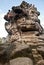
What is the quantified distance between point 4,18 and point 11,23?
236cm

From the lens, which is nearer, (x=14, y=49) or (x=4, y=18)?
(x=14, y=49)

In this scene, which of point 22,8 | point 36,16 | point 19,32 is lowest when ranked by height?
point 19,32

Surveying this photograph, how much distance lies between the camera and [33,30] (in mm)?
35094

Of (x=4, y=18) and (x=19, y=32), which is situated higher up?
(x=4, y=18)

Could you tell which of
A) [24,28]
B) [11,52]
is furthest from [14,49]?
[24,28]

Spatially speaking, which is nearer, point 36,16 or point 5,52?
point 5,52

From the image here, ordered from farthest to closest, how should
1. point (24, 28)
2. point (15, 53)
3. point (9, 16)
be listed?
point (9, 16) → point (24, 28) → point (15, 53)

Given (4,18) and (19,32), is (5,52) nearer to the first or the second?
(19,32)

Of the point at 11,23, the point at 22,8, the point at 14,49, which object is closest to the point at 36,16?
the point at 22,8

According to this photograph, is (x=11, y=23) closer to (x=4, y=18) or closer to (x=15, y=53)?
(x=4, y=18)

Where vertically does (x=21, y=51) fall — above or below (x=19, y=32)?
above

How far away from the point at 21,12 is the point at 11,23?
3588mm

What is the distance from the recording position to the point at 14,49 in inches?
614

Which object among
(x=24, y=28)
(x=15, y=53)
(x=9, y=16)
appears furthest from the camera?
(x=9, y=16)
